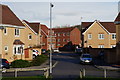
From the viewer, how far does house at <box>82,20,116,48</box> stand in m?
65.0

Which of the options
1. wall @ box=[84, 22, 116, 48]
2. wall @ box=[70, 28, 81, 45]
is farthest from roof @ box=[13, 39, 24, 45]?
wall @ box=[70, 28, 81, 45]

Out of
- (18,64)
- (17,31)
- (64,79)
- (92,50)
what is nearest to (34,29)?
(92,50)

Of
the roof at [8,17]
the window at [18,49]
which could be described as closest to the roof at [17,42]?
the window at [18,49]

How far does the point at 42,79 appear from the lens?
1897 centimetres

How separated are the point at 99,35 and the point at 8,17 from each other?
101 feet

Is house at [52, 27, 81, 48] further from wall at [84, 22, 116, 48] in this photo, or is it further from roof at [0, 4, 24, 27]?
roof at [0, 4, 24, 27]

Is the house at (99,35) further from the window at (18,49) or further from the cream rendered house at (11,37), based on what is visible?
the window at (18,49)

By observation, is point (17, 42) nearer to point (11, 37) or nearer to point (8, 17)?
point (11, 37)

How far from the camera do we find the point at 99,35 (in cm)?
6594

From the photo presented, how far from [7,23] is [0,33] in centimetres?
245

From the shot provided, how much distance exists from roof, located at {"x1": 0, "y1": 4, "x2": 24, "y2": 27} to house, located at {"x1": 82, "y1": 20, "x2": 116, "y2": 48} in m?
25.9

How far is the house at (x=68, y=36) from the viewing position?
334 ft

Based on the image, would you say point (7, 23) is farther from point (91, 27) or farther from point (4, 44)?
point (91, 27)

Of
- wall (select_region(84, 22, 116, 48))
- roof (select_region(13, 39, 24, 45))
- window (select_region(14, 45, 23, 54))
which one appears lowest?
window (select_region(14, 45, 23, 54))
